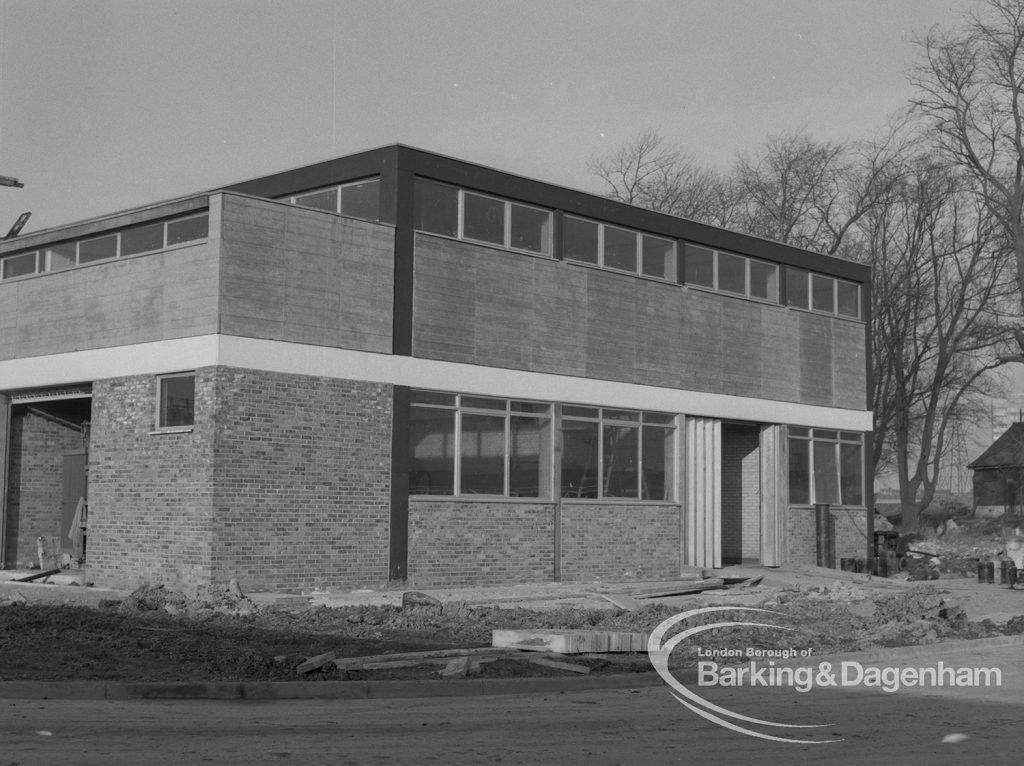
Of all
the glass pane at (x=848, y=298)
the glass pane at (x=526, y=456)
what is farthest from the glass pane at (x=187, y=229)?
the glass pane at (x=848, y=298)

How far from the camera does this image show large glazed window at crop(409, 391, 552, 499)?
2302cm

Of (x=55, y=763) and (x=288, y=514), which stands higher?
(x=288, y=514)

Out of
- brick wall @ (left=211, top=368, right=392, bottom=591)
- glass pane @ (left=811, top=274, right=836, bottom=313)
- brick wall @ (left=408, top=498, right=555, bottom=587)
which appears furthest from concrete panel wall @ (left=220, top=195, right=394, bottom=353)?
glass pane @ (left=811, top=274, right=836, bottom=313)

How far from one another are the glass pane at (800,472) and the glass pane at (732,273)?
4.40 m

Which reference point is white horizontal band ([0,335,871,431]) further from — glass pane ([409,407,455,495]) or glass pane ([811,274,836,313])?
glass pane ([811,274,836,313])

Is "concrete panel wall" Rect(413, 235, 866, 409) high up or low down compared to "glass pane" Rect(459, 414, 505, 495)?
up

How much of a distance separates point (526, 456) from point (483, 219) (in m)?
4.66

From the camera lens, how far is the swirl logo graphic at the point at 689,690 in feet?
32.6

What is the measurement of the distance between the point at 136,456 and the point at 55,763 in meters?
13.6

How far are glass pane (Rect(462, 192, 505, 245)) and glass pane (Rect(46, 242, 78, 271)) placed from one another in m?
7.24

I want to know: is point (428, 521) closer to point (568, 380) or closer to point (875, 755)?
point (568, 380)

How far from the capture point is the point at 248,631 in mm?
15570

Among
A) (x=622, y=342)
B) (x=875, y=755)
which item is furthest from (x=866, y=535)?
(x=875, y=755)

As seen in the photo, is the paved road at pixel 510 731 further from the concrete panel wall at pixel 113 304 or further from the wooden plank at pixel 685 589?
the wooden plank at pixel 685 589
